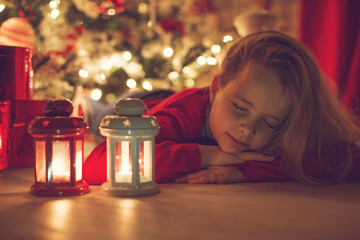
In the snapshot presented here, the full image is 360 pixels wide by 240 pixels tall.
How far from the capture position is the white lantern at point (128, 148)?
32.6 inches

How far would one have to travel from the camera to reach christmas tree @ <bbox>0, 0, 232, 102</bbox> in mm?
1963

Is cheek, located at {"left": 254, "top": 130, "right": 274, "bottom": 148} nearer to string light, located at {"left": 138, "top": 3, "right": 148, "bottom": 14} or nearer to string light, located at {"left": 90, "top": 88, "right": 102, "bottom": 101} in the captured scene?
string light, located at {"left": 90, "top": 88, "right": 102, "bottom": 101}

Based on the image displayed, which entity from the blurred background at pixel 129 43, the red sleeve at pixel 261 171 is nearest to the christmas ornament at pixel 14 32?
the blurred background at pixel 129 43

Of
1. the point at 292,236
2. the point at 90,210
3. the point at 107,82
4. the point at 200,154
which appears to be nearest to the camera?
the point at 292,236

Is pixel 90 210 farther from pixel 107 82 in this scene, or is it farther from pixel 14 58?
pixel 107 82

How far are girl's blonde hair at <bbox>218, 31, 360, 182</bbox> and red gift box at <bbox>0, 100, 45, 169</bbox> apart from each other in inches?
24.5

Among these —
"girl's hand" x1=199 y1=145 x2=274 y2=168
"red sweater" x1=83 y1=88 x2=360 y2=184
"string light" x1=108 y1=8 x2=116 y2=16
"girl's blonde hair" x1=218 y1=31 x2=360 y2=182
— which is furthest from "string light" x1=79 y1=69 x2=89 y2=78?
"girl's hand" x1=199 y1=145 x2=274 y2=168

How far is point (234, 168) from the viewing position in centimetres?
105

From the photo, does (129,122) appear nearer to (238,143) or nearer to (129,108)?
(129,108)

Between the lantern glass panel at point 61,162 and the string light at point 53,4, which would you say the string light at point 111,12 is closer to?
the string light at point 53,4

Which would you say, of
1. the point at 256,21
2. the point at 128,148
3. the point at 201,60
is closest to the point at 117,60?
the point at 201,60

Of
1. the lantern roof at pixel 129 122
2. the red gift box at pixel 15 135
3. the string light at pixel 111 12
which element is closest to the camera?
the lantern roof at pixel 129 122

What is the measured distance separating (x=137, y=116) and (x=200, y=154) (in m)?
0.26

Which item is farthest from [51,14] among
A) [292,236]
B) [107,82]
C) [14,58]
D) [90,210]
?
[292,236]
